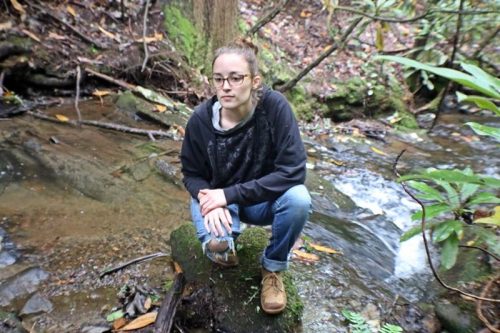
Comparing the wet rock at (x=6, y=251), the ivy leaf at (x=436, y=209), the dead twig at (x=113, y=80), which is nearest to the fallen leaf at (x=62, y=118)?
the dead twig at (x=113, y=80)

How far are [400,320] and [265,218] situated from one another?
1070mm

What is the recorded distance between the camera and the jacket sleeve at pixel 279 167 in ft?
7.32

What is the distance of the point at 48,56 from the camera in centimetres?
555

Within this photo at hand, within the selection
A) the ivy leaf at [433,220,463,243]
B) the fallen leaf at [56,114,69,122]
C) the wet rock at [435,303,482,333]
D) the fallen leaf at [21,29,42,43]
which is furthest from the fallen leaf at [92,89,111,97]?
the wet rock at [435,303,482,333]

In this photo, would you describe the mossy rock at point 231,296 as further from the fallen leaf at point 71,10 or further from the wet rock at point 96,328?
the fallen leaf at point 71,10

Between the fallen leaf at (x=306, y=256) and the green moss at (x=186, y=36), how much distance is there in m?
4.58

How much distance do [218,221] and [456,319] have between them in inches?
61.0

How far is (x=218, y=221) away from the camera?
7.09 ft

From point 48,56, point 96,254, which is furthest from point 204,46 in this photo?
point 96,254

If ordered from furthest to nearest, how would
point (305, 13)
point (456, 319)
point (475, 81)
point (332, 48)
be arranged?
1. point (305, 13)
2. point (332, 48)
3. point (456, 319)
4. point (475, 81)

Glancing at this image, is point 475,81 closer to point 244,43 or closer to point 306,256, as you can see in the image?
point 244,43

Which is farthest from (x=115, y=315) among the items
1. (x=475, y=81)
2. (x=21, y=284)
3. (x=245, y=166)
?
(x=475, y=81)

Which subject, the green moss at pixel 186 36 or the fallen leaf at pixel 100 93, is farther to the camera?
the green moss at pixel 186 36

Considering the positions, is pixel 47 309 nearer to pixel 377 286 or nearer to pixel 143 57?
pixel 377 286
